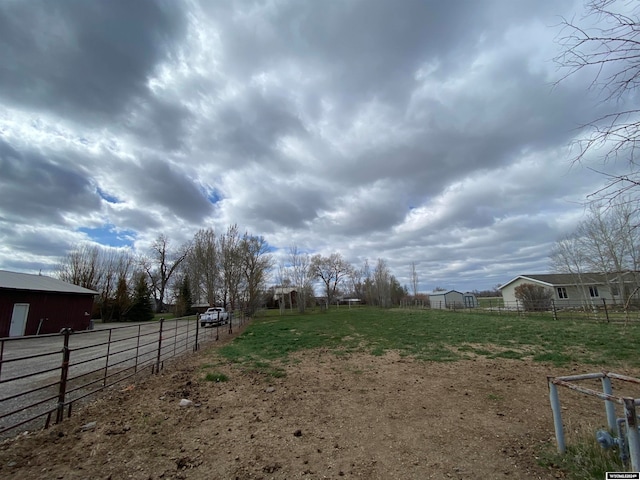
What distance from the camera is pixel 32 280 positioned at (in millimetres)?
21406

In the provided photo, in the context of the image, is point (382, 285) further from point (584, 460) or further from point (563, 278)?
point (584, 460)

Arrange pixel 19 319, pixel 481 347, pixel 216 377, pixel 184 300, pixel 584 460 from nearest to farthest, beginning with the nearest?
pixel 584 460, pixel 216 377, pixel 481 347, pixel 19 319, pixel 184 300

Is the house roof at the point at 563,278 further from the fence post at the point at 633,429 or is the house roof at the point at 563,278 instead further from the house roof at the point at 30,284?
the house roof at the point at 30,284

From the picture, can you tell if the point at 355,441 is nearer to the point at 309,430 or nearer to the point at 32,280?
the point at 309,430

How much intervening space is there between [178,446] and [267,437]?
1102mm

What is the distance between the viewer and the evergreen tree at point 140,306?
38656mm

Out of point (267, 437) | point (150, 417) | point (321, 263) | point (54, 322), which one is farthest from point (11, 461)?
point (321, 263)

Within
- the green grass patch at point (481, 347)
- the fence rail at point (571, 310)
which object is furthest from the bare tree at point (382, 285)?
the green grass patch at point (481, 347)

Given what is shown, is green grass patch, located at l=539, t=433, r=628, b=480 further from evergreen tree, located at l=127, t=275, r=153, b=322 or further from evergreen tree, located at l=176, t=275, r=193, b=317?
evergreen tree, located at l=176, t=275, r=193, b=317

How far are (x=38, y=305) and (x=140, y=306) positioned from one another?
20.8m

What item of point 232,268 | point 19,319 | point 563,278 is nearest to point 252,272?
point 232,268

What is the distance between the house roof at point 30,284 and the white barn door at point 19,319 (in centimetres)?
116

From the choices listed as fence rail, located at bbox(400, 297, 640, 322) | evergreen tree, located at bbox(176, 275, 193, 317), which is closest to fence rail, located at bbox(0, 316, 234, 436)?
fence rail, located at bbox(400, 297, 640, 322)

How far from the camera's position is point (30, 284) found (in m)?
20.0
